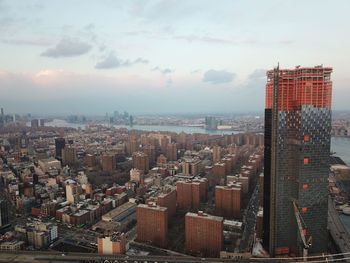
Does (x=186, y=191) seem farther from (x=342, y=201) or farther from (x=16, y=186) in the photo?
(x=16, y=186)

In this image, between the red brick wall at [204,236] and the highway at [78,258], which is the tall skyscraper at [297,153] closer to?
the red brick wall at [204,236]

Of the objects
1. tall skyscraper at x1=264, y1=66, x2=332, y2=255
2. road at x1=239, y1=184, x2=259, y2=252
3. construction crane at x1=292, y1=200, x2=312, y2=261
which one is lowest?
road at x1=239, y1=184, x2=259, y2=252

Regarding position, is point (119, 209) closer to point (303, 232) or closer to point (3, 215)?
point (3, 215)

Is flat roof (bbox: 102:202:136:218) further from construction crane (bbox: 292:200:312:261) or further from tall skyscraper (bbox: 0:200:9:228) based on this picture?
construction crane (bbox: 292:200:312:261)

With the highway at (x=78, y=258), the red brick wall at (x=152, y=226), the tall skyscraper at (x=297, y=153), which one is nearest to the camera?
the tall skyscraper at (x=297, y=153)

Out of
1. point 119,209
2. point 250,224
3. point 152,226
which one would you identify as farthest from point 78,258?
point 250,224

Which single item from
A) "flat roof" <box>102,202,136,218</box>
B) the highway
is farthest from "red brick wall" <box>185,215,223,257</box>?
"flat roof" <box>102,202,136,218</box>

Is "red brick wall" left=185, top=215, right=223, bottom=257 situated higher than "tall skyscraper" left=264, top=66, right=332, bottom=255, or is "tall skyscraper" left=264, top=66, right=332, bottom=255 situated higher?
"tall skyscraper" left=264, top=66, right=332, bottom=255

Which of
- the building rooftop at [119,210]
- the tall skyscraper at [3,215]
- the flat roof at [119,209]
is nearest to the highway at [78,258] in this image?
the tall skyscraper at [3,215]
